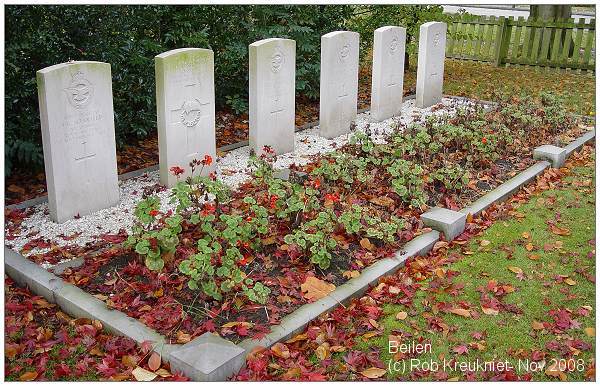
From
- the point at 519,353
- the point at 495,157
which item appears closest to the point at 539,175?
the point at 495,157

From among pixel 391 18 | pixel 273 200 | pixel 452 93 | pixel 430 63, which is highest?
pixel 391 18

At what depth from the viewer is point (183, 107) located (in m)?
6.22

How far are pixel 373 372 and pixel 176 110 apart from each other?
3.47 meters

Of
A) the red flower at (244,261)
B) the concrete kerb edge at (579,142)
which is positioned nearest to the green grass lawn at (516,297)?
the red flower at (244,261)

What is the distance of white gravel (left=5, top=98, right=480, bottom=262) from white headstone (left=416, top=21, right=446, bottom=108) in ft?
3.79

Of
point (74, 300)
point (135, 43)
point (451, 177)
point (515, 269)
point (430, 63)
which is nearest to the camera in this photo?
point (74, 300)

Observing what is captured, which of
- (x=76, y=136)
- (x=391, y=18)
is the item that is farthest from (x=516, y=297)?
(x=391, y=18)

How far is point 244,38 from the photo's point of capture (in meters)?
9.18

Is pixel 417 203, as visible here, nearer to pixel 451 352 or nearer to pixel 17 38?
pixel 451 352

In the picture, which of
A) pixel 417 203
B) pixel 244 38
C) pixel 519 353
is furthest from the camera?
pixel 244 38

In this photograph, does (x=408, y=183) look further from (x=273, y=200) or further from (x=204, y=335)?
(x=204, y=335)

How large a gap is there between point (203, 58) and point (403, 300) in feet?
10.4

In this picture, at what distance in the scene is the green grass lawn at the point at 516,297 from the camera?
3.88 meters

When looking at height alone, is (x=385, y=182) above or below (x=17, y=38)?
below
